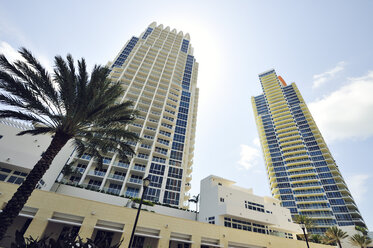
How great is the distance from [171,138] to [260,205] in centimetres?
2479

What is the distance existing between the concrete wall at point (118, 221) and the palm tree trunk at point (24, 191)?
4.92 m

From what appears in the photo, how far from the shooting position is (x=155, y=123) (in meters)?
44.3

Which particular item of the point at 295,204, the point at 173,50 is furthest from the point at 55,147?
the point at 295,204

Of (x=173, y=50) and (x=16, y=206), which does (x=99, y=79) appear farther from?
(x=173, y=50)

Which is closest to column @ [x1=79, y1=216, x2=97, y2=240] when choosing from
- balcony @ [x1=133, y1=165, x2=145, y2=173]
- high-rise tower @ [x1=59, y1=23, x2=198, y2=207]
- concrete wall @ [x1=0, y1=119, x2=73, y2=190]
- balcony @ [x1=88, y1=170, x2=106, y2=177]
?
concrete wall @ [x1=0, y1=119, x2=73, y2=190]

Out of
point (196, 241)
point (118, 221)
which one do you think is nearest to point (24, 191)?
point (118, 221)

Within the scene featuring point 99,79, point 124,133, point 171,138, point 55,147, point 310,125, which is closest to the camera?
point 55,147

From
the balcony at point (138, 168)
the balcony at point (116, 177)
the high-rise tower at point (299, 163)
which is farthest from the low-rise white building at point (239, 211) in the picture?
the high-rise tower at point (299, 163)

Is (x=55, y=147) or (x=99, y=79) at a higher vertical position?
(x=99, y=79)

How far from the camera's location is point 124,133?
1328 centimetres

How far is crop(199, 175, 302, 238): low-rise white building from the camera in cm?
2614

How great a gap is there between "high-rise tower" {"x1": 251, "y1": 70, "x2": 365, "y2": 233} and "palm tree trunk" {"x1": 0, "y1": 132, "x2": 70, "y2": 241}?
6805cm

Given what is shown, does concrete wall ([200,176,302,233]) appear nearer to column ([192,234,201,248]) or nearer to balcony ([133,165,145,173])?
column ([192,234,201,248])

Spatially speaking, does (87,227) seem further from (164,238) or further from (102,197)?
(102,197)
